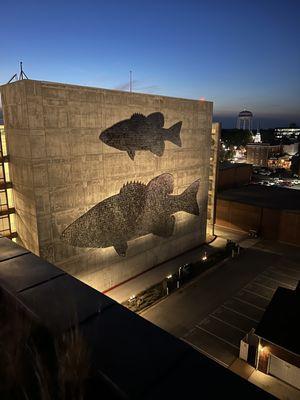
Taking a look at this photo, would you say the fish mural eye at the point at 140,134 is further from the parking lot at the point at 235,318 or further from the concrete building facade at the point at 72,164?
the parking lot at the point at 235,318

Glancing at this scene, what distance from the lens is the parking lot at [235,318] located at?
647 inches

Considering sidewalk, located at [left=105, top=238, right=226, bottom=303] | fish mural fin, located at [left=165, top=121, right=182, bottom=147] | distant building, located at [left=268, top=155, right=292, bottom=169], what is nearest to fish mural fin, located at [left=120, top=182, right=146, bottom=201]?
fish mural fin, located at [left=165, top=121, right=182, bottom=147]

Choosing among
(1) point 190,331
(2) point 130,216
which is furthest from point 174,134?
(1) point 190,331

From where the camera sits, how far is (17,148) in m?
17.4

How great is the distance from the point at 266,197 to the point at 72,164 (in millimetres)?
28759

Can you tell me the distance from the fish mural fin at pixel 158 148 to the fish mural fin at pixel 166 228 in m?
5.60

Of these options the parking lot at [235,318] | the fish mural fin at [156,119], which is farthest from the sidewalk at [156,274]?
the fish mural fin at [156,119]

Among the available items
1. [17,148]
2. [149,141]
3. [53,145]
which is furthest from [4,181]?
[149,141]

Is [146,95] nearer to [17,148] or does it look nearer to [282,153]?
[17,148]

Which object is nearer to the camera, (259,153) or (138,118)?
(138,118)

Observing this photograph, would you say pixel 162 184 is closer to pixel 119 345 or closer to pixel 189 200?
pixel 189 200

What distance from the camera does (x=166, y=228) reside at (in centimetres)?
2539

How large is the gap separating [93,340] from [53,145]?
1392 centimetres

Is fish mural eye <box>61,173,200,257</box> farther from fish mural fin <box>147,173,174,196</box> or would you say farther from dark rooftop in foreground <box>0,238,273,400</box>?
dark rooftop in foreground <box>0,238,273,400</box>
